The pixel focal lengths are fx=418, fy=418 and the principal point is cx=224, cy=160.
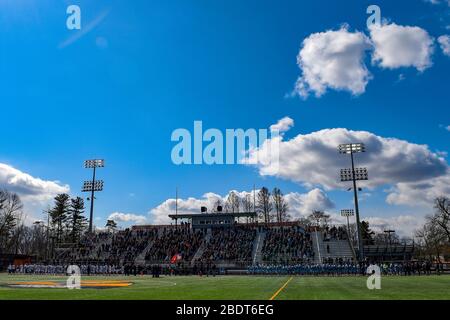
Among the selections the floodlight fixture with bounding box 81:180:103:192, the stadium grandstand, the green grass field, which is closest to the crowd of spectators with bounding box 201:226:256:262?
the stadium grandstand

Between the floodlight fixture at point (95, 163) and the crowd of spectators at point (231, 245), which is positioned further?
the floodlight fixture at point (95, 163)

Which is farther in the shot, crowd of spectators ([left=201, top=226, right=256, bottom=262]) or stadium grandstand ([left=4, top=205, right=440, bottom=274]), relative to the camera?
crowd of spectators ([left=201, top=226, right=256, bottom=262])

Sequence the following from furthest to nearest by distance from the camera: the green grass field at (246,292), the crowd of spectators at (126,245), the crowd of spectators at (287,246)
Result: 1. the crowd of spectators at (126,245)
2. the crowd of spectators at (287,246)
3. the green grass field at (246,292)

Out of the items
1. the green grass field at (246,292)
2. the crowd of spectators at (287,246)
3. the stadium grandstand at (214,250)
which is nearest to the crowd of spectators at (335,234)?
the stadium grandstand at (214,250)

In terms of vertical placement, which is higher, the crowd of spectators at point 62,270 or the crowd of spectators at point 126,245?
the crowd of spectators at point 126,245

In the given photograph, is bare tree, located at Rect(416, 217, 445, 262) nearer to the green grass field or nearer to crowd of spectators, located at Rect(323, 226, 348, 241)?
crowd of spectators, located at Rect(323, 226, 348, 241)

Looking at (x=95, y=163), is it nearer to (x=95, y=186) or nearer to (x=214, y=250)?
(x=95, y=186)

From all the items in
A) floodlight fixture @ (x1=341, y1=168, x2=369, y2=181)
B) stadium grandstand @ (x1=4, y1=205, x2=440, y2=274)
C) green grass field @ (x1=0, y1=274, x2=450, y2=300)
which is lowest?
green grass field @ (x1=0, y1=274, x2=450, y2=300)

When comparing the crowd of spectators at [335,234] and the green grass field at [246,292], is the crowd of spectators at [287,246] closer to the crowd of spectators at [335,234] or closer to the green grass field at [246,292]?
the crowd of spectators at [335,234]

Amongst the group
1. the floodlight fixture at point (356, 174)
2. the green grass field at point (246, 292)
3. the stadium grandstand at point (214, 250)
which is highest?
the floodlight fixture at point (356, 174)

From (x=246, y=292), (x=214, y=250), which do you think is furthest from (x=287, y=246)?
(x=246, y=292)

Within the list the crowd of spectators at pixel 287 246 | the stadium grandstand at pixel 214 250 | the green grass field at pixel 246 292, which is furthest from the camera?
the crowd of spectators at pixel 287 246
